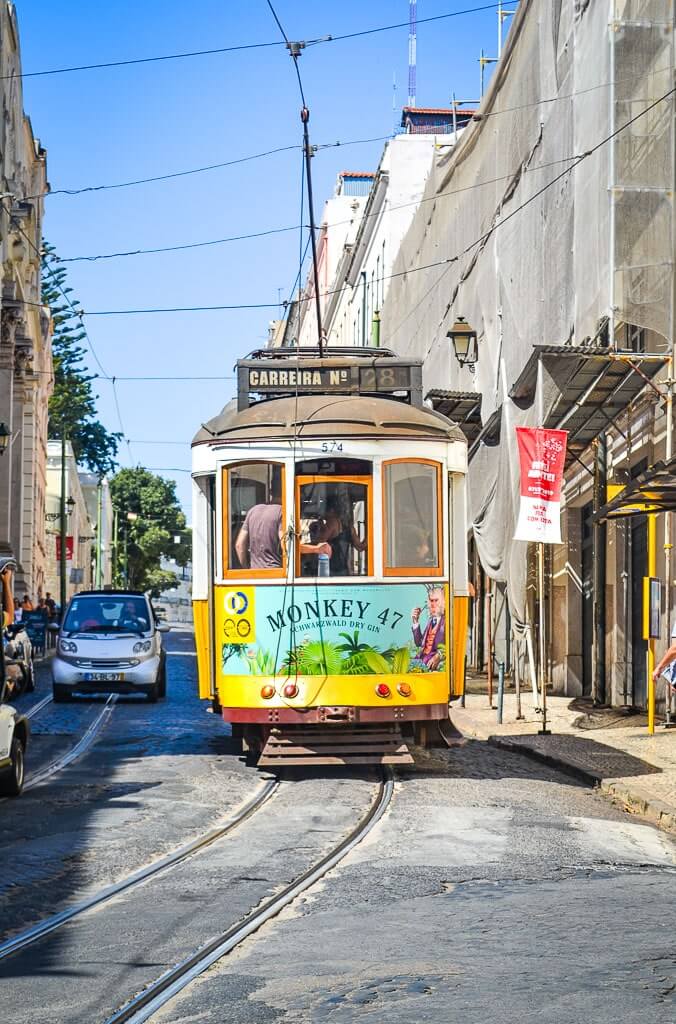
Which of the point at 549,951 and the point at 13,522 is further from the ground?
the point at 13,522

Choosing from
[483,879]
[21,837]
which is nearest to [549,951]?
[483,879]

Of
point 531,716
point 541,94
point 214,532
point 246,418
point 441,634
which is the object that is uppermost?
point 541,94

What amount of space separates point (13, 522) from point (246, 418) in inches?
1598

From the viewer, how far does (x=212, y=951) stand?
6852mm

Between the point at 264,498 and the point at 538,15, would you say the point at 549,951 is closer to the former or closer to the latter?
the point at 264,498

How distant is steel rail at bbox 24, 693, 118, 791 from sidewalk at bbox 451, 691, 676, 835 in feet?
14.9

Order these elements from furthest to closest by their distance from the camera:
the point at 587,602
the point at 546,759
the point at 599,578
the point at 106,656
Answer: the point at 587,602, the point at 106,656, the point at 599,578, the point at 546,759

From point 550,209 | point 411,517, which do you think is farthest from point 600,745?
point 550,209

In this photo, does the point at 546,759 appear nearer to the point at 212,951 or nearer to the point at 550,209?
the point at 212,951

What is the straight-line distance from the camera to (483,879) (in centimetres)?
867

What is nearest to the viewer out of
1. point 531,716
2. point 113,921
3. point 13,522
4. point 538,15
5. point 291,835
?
point 113,921

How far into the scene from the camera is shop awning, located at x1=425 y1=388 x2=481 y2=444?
27.8 m

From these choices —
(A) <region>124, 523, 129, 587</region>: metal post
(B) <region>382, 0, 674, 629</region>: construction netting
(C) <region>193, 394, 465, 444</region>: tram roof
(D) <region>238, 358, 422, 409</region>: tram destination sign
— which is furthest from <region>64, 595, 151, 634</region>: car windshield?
(A) <region>124, 523, 129, 587</region>: metal post

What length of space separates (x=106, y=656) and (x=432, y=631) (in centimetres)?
1175
